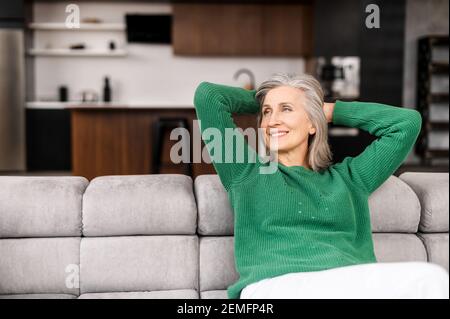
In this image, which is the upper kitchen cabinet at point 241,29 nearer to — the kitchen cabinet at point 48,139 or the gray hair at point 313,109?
the kitchen cabinet at point 48,139

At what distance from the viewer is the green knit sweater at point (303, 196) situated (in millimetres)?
1488

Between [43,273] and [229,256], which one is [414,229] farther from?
[43,273]

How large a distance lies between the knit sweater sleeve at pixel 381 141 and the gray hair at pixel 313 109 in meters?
0.08

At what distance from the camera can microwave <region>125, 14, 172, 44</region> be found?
6.68 meters

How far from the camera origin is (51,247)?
1690 mm

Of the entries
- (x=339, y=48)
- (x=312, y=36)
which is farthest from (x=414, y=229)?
(x=312, y=36)

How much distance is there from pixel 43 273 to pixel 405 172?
121 centimetres

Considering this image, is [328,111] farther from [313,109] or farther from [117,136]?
[117,136]

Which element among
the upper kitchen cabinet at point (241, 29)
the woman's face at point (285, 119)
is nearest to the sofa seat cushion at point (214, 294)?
the woman's face at point (285, 119)

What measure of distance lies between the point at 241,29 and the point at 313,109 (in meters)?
5.21

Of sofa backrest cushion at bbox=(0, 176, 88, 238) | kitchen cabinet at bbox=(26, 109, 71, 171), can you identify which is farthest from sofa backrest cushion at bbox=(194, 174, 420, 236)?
kitchen cabinet at bbox=(26, 109, 71, 171)

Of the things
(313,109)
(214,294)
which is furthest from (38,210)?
(313,109)
